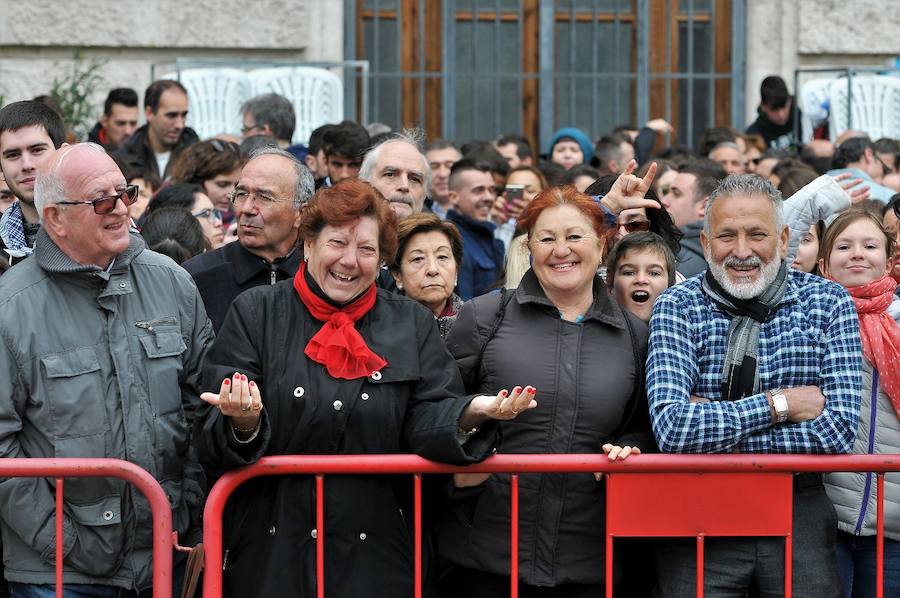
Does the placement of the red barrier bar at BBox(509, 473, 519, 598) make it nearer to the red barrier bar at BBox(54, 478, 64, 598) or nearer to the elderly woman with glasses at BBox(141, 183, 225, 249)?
the red barrier bar at BBox(54, 478, 64, 598)

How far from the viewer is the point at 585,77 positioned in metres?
11.5

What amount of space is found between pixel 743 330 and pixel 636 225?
121 cm

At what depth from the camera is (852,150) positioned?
872 centimetres

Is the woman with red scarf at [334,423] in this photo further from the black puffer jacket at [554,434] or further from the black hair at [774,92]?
the black hair at [774,92]

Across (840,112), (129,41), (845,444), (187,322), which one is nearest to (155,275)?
(187,322)

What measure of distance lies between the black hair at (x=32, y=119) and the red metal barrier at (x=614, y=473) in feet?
6.15

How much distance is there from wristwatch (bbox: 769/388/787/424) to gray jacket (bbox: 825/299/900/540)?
42 centimetres

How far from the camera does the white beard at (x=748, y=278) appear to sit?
447 cm

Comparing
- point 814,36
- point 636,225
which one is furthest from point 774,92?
point 636,225

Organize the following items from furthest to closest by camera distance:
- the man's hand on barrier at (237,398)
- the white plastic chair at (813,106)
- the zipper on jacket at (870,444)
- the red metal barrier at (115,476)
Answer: the white plastic chair at (813,106) < the zipper on jacket at (870,444) < the red metal barrier at (115,476) < the man's hand on barrier at (237,398)

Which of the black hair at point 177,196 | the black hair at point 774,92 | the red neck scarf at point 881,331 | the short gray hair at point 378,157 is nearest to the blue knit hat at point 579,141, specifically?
the black hair at point 774,92

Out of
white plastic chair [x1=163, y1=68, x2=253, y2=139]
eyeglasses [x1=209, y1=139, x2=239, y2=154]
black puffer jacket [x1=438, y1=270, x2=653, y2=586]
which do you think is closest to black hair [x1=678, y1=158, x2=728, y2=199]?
eyeglasses [x1=209, y1=139, x2=239, y2=154]

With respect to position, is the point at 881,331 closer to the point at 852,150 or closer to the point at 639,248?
Answer: the point at 639,248

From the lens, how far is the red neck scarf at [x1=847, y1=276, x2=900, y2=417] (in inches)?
181
